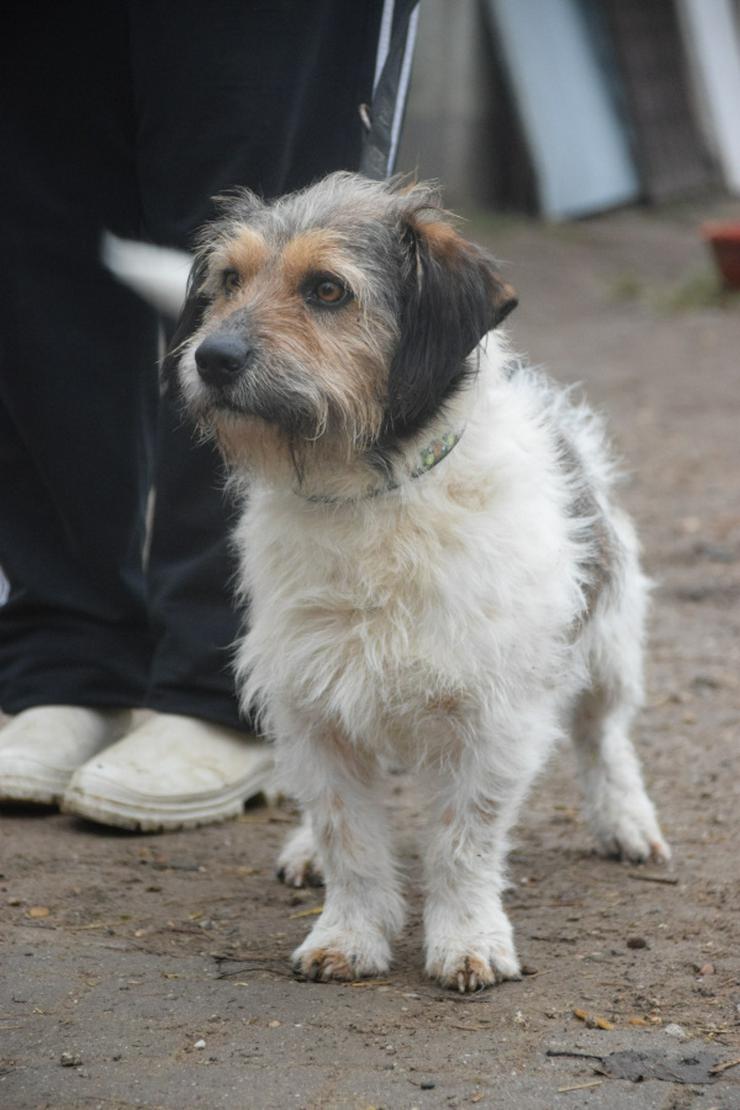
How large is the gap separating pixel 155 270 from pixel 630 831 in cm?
171

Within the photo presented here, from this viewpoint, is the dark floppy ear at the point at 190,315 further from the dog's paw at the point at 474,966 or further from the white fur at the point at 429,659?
the dog's paw at the point at 474,966

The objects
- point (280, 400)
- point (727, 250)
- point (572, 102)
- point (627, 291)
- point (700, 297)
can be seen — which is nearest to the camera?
point (280, 400)

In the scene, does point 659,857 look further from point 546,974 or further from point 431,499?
point 431,499

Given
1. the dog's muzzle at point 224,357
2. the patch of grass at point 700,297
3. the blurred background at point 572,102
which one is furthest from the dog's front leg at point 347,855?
the blurred background at point 572,102

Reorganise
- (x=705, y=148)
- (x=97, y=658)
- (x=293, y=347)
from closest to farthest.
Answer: (x=293, y=347), (x=97, y=658), (x=705, y=148)

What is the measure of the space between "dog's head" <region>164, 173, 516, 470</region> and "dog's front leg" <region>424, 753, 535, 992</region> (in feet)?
2.33

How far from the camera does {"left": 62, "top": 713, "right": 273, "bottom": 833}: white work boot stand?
374 centimetres

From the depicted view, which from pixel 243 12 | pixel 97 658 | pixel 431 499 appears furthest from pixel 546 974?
pixel 243 12

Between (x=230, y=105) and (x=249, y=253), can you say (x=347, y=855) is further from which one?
(x=230, y=105)

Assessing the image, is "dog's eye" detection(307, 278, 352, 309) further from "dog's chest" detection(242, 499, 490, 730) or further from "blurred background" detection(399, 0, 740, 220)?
"blurred background" detection(399, 0, 740, 220)

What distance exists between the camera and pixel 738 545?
20.9 feet

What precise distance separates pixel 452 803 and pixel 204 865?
0.87 meters

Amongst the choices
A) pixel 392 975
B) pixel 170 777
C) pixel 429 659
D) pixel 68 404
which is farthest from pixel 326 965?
pixel 68 404

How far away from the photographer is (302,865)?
3539mm
